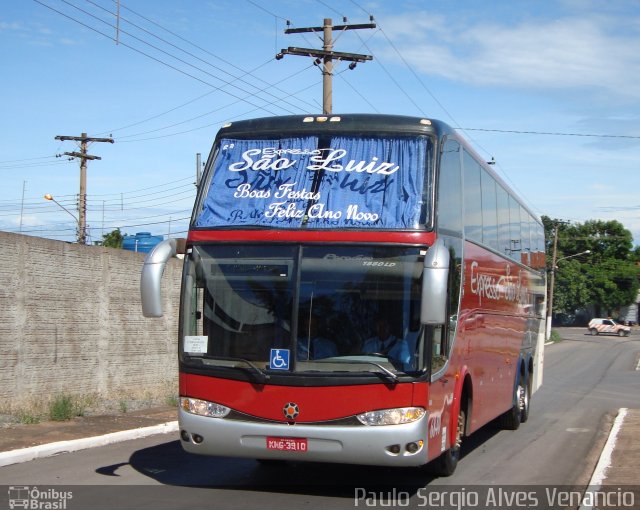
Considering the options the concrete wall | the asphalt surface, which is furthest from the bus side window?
the concrete wall

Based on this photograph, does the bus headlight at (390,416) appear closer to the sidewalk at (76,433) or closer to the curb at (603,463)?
the curb at (603,463)

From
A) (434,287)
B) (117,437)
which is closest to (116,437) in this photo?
(117,437)

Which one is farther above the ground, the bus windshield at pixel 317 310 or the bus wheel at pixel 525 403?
the bus windshield at pixel 317 310

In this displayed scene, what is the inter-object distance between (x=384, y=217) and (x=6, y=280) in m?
7.37

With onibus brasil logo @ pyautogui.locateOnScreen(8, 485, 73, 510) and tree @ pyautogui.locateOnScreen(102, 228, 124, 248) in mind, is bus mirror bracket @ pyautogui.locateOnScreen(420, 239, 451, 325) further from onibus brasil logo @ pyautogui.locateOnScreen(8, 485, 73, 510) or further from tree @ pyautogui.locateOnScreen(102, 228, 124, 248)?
tree @ pyautogui.locateOnScreen(102, 228, 124, 248)

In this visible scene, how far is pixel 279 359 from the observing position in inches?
332

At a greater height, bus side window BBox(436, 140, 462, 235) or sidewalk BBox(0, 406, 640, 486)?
bus side window BBox(436, 140, 462, 235)

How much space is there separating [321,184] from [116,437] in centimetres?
535

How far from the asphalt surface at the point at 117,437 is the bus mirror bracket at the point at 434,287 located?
3096 mm

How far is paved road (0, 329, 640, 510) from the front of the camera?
28.2 feet

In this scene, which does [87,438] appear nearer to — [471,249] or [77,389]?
[77,389]

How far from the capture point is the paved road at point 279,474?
8.59 meters

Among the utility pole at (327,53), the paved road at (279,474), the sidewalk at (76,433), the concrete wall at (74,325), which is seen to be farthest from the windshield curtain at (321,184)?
the utility pole at (327,53)

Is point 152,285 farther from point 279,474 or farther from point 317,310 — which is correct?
point 279,474
